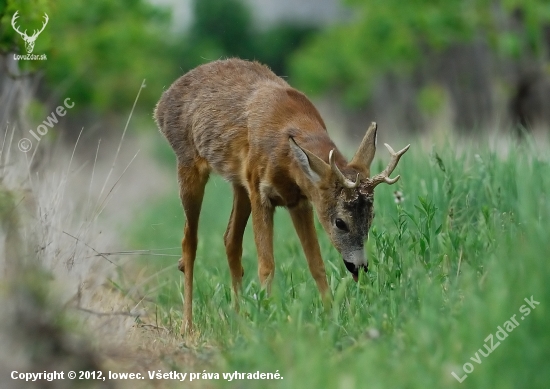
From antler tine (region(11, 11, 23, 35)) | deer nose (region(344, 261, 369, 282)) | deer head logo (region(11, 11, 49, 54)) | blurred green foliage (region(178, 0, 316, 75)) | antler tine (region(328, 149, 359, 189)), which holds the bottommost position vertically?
blurred green foliage (region(178, 0, 316, 75))

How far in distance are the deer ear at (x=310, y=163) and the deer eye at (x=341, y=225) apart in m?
0.32

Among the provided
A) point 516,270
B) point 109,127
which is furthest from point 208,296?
point 109,127

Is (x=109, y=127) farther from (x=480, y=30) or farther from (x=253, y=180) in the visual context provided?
(x=253, y=180)

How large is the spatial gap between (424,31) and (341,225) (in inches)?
762

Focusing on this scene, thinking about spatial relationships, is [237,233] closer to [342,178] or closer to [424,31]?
[342,178]

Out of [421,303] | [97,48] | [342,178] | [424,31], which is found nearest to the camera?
[421,303]

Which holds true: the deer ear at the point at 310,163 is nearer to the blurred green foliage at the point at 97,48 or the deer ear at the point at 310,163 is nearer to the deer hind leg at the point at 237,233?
the deer hind leg at the point at 237,233

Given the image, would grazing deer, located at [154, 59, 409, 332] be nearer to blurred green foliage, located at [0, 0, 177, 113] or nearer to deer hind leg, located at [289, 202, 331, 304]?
deer hind leg, located at [289, 202, 331, 304]

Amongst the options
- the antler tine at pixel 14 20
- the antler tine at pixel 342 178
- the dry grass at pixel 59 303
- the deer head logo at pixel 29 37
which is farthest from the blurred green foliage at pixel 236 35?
the antler tine at pixel 342 178

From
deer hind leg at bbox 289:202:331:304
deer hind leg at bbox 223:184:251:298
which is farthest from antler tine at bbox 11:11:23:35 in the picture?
deer hind leg at bbox 289:202:331:304

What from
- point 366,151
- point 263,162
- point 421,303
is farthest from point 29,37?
point 421,303

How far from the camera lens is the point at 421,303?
5633 mm

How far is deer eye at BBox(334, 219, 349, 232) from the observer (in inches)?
254

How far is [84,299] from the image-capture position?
6.33m
